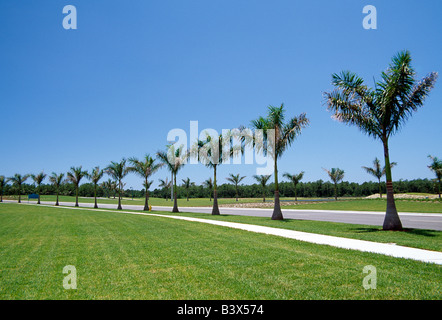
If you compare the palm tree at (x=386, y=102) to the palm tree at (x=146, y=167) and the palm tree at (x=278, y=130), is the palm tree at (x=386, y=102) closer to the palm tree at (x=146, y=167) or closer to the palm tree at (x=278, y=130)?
the palm tree at (x=278, y=130)

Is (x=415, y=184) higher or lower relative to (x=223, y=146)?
lower

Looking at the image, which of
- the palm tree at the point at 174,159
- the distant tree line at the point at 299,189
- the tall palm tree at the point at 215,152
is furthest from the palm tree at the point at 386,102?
the distant tree line at the point at 299,189

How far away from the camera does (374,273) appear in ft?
19.0

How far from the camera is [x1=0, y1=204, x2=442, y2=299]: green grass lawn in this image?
4887 millimetres

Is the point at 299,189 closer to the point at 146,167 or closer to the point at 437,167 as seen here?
the point at 437,167

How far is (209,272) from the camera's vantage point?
611 centimetres

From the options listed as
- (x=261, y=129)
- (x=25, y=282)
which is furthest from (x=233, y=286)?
(x=261, y=129)

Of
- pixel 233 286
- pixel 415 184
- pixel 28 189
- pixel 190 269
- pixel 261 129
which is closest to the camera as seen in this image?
pixel 233 286

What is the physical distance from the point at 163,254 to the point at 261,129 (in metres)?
13.8

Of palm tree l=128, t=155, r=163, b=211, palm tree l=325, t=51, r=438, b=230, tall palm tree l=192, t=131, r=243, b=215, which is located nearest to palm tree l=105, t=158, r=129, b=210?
palm tree l=128, t=155, r=163, b=211

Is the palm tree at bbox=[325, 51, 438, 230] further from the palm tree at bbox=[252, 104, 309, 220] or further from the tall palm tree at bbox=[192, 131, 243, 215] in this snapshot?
the tall palm tree at bbox=[192, 131, 243, 215]

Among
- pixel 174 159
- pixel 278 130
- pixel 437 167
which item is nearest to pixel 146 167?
pixel 174 159

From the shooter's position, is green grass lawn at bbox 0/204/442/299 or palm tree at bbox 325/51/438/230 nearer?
green grass lawn at bbox 0/204/442/299
